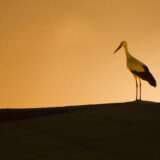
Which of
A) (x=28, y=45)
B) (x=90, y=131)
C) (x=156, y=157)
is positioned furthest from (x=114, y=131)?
(x=28, y=45)

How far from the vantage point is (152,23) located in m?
4.13

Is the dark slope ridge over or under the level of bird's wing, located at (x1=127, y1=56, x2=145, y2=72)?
under

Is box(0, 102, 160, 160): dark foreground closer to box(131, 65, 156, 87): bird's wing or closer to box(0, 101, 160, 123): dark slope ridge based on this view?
box(0, 101, 160, 123): dark slope ridge

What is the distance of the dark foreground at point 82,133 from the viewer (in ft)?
3.62

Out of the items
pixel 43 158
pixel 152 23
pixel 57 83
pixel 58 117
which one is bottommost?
pixel 43 158

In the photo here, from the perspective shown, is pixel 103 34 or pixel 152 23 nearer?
pixel 103 34

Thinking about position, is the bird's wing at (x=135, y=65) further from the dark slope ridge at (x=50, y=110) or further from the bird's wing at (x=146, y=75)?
the dark slope ridge at (x=50, y=110)

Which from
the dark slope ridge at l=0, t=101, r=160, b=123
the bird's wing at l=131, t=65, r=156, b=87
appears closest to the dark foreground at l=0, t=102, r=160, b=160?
the dark slope ridge at l=0, t=101, r=160, b=123

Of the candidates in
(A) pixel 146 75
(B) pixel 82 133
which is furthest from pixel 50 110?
(A) pixel 146 75

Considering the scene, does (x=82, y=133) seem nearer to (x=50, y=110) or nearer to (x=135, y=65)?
(x=50, y=110)

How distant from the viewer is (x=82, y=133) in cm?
143

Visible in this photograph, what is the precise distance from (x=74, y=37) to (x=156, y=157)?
2.79 meters

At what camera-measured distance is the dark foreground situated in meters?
1.10

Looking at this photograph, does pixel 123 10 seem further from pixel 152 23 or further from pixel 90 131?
pixel 90 131
